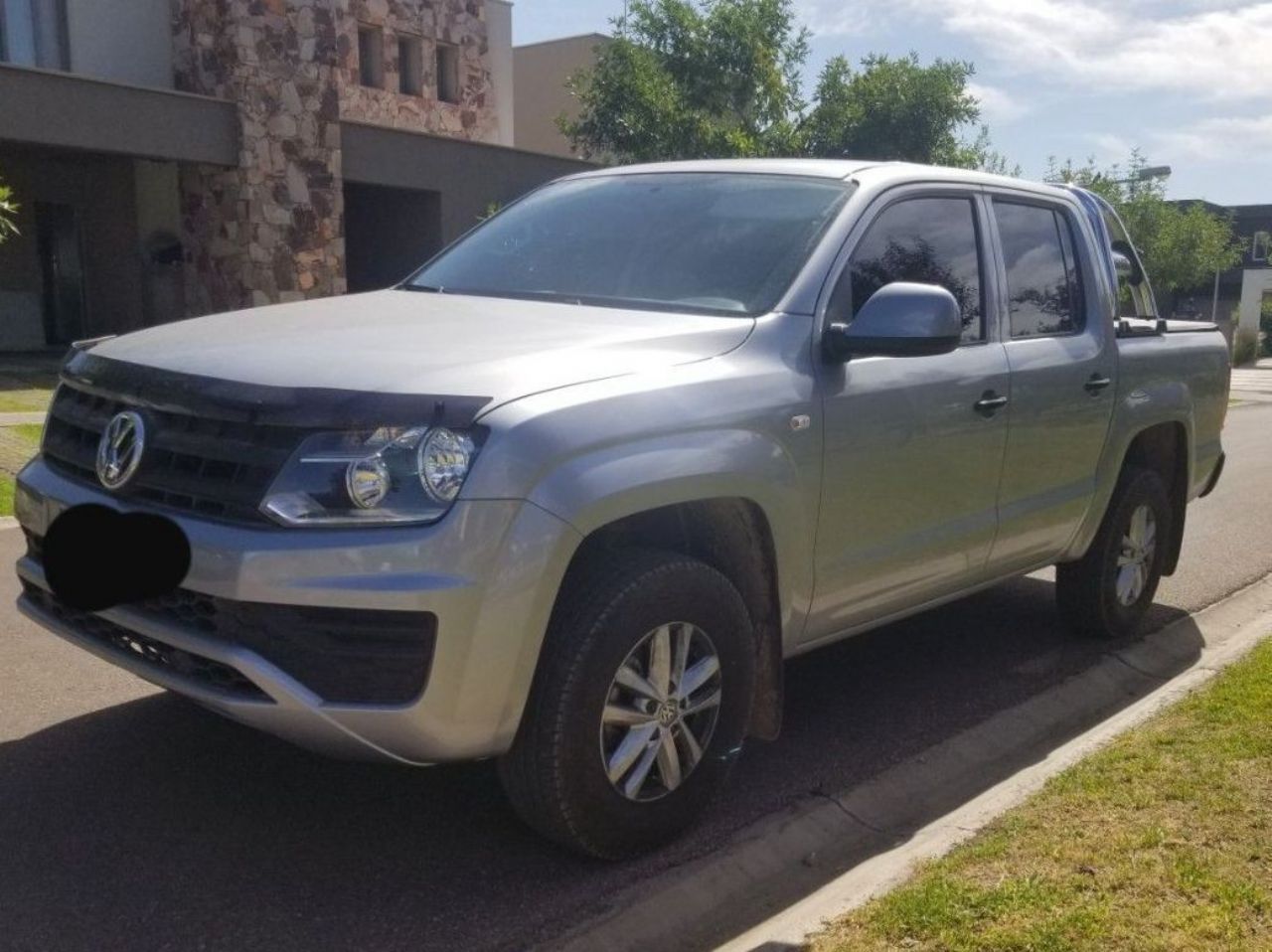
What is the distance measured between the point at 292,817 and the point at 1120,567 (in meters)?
3.89

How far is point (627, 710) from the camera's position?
3.48 meters

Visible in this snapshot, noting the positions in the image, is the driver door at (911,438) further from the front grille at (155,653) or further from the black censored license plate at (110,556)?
the black censored license plate at (110,556)

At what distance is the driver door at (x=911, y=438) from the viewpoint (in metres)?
4.10

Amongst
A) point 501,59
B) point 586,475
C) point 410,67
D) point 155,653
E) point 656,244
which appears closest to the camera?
point 586,475

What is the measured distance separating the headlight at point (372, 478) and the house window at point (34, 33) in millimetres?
17836

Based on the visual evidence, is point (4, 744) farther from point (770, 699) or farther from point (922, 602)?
point (922, 602)

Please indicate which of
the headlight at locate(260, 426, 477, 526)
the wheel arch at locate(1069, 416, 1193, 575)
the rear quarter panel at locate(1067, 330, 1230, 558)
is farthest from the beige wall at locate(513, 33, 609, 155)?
the headlight at locate(260, 426, 477, 526)

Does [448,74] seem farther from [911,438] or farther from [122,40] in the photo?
[911,438]

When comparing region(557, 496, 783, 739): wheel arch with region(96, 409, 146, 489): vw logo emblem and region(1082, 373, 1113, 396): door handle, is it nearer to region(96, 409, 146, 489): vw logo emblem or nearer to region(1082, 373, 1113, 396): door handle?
region(96, 409, 146, 489): vw logo emblem

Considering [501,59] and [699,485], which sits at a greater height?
[501,59]

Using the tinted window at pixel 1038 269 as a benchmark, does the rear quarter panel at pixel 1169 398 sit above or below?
below

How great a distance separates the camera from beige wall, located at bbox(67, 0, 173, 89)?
62.3 feet

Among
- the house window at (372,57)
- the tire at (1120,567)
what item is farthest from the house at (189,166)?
the tire at (1120,567)

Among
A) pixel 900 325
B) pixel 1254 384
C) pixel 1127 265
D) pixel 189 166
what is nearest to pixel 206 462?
pixel 900 325
